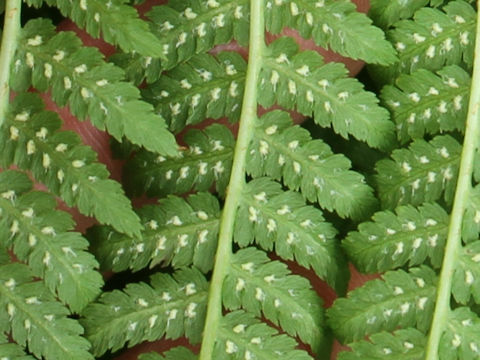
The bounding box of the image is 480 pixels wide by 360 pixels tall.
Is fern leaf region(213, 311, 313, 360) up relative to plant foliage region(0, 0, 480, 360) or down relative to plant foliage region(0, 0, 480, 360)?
down

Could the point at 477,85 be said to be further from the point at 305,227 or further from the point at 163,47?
the point at 163,47

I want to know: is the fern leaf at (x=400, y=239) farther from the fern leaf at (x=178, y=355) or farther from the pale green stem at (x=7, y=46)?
the pale green stem at (x=7, y=46)

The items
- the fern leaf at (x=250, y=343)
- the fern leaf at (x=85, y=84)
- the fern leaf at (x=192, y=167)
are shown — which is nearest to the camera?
the fern leaf at (x=85, y=84)

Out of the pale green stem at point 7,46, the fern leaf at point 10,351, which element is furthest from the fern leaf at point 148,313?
the pale green stem at point 7,46

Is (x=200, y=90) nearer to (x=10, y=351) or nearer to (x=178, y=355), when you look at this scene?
(x=178, y=355)

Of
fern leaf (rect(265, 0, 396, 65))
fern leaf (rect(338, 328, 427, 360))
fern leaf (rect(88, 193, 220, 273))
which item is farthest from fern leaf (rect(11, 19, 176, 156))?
fern leaf (rect(338, 328, 427, 360))

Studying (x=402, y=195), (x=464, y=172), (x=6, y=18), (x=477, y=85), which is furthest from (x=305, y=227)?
(x=6, y=18)

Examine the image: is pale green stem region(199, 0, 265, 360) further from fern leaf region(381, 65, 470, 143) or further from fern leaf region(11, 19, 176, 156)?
fern leaf region(381, 65, 470, 143)
